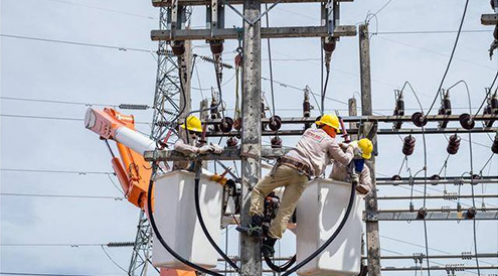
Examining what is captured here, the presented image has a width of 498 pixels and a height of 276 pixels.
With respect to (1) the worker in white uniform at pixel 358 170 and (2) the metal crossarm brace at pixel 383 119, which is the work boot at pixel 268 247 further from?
(2) the metal crossarm brace at pixel 383 119

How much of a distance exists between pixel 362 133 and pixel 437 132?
1.59 m

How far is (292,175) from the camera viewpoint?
Answer: 7.18m

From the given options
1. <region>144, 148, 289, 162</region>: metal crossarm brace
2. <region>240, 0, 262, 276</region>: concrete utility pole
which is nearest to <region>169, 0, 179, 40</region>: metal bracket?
<region>240, 0, 262, 276</region>: concrete utility pole

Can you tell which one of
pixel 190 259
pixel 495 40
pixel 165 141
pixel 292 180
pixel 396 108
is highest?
pixel 396 108

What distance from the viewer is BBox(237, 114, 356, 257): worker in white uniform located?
279 inches

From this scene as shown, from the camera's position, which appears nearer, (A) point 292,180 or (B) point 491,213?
(A) point 292,180

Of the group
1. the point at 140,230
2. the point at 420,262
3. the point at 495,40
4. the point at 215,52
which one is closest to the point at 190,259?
the point at 215,52

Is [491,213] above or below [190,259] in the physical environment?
above

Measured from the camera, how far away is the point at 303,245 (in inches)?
288

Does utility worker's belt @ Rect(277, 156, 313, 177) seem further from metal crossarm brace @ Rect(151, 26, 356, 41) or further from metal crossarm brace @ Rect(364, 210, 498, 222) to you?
metal crossarm brace @ Rect(364, 210, 498, 222)

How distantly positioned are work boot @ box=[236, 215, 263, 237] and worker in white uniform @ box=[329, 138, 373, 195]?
1.01 m

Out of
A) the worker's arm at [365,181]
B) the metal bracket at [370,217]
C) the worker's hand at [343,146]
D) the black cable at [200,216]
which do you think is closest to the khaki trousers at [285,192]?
the black cable at [200,216]

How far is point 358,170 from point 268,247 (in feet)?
3.84

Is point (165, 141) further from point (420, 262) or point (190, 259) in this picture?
point (420, 262)
